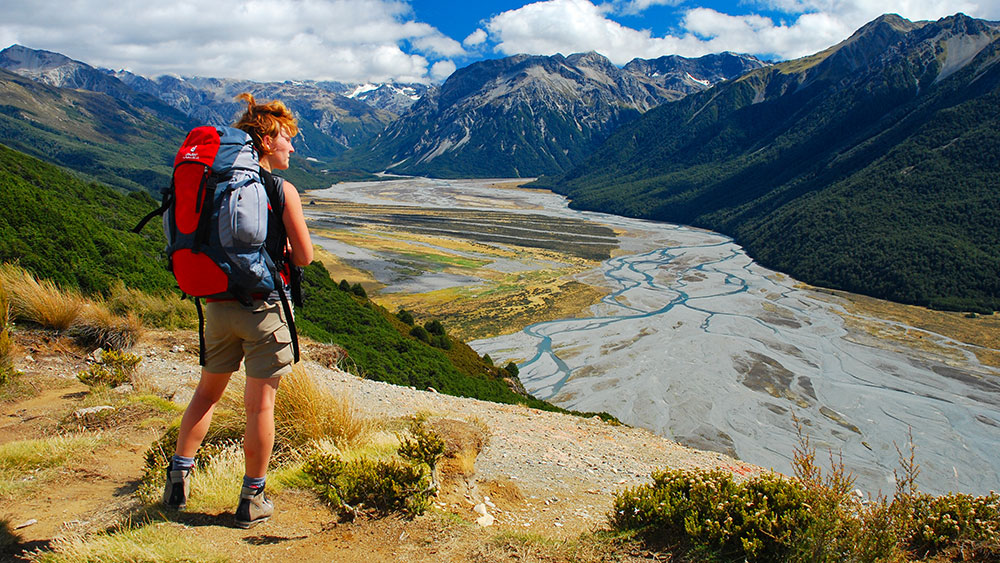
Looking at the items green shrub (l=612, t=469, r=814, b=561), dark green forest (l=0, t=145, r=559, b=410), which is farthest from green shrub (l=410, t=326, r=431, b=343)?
green shrub (l=612, t=469, r=814, b=561)

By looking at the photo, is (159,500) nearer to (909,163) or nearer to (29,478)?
(29,478)

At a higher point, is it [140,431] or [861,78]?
[861,78]

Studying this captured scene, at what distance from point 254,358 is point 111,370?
4.89 metres

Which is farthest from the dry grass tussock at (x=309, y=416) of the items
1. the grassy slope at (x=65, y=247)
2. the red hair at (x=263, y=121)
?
the grassy slope at (x=65, y=247)

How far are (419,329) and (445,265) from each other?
37760mm

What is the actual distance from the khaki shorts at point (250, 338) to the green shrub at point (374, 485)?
3.12 ft

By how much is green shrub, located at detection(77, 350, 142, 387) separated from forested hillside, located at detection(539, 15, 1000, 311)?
70.4 m

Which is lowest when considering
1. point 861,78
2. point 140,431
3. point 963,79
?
point 140,431

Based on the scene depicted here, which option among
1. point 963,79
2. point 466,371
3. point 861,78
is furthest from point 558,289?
point 861,78

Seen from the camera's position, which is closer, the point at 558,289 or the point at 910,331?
the point at 910,331

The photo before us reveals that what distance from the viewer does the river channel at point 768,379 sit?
26594 mm

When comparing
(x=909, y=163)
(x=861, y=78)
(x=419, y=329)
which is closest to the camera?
(x=419, y=329)

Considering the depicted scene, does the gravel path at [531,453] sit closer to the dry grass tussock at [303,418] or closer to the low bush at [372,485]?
the low bush at [372,485]

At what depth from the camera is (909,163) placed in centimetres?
8888
